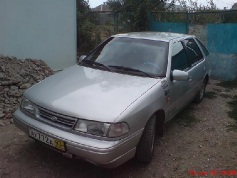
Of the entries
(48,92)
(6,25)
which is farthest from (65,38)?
(48,92)

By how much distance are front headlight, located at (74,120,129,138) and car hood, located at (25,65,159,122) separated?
0.06 m

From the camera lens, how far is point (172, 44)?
454 centimetres

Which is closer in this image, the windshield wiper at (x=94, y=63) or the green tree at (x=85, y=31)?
the windshield wiper at (x=94, y=63)

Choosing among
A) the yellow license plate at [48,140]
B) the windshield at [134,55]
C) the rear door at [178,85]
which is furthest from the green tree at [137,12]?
the yellow license plate at [48,140]

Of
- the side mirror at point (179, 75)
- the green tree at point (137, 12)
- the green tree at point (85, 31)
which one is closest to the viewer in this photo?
the side mirror at point (179, 75)

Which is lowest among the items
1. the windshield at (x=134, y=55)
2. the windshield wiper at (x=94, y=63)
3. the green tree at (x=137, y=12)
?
the windshield wiper at (x=94, y=63)

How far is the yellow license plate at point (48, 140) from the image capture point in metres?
3.05

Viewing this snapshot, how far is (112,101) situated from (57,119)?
2.10ft

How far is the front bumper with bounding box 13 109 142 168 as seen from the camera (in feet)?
9.45

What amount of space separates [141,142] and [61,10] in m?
5.68

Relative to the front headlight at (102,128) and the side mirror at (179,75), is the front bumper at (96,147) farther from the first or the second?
the side mirror at (179,75)

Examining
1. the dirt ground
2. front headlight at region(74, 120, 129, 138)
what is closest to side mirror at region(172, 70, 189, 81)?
the dirt ground

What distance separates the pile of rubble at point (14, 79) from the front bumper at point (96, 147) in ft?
6.65

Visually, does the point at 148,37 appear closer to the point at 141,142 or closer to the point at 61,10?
the point at 141,142
